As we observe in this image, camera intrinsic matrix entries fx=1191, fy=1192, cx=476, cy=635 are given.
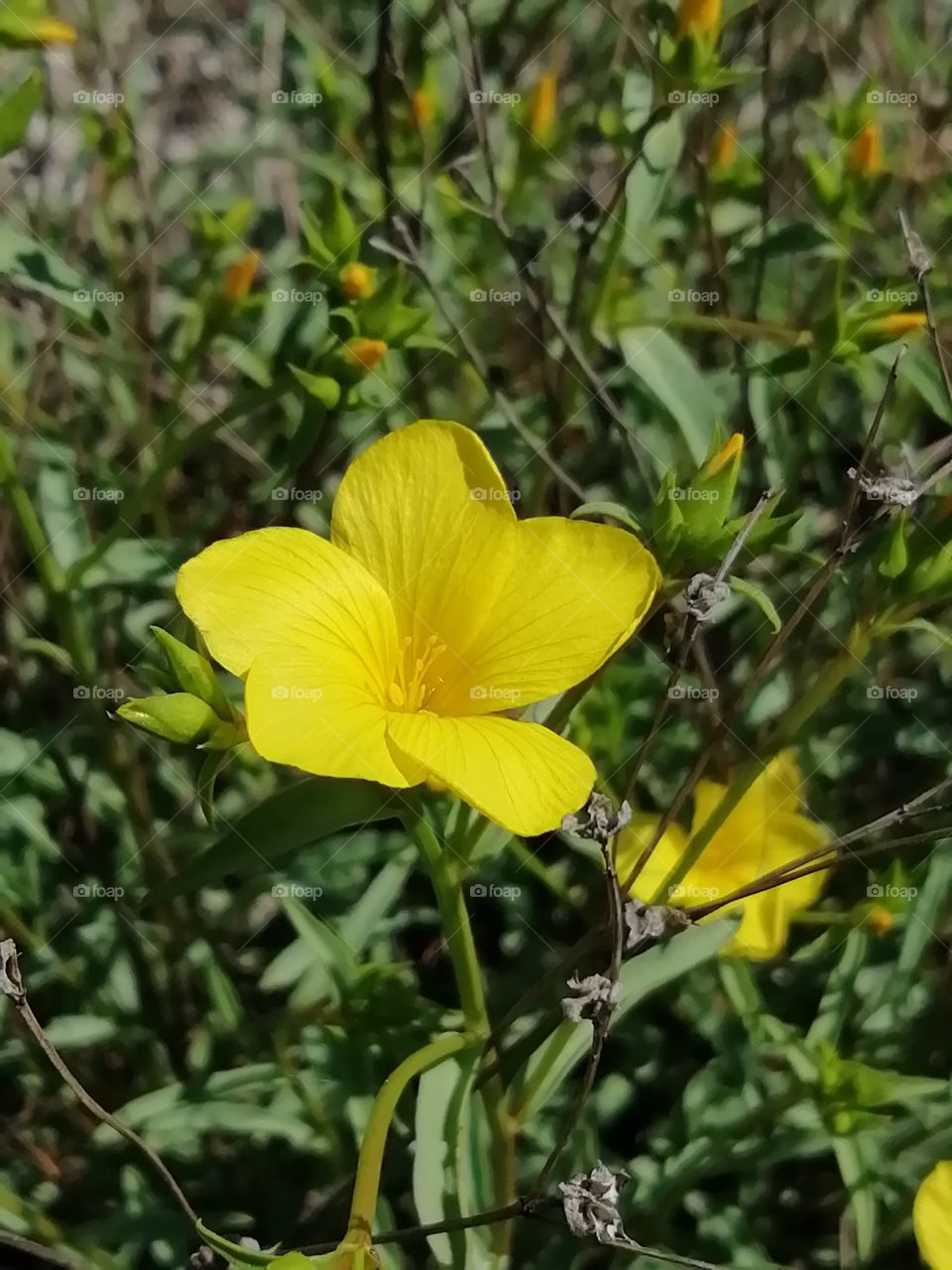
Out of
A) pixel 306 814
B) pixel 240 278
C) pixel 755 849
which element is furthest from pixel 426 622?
pixel 755 849

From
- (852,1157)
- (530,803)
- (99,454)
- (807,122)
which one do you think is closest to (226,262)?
(99,454)

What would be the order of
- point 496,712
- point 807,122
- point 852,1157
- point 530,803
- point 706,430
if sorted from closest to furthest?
point 530,803
point 496,712
point 852,1157
point 706,430
point 807,122

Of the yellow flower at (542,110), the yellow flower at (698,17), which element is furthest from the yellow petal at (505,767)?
the yellow flower at (542,110)

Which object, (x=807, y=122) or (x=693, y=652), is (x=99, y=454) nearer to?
(x=693, y=652)

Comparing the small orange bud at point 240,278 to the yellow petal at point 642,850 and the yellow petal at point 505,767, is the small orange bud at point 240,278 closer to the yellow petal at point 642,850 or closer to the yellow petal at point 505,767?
the yellow petal at point 505,767

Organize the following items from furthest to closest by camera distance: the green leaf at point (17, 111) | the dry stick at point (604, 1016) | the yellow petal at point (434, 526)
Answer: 1. the green leaf at point (17, 111)
2. the yellow petal at point (434, 526)
3. the dry stick at point (604, 1016)

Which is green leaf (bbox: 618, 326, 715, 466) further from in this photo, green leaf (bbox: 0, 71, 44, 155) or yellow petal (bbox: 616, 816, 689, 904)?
green leaf (bbox: 0, 71, 44, 155)
